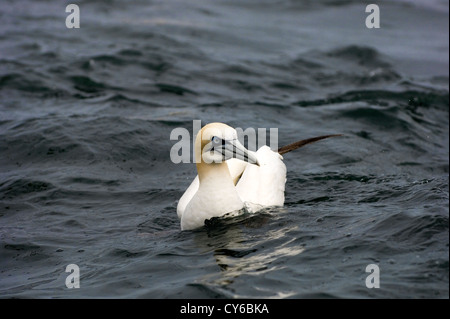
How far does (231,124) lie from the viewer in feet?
40.5

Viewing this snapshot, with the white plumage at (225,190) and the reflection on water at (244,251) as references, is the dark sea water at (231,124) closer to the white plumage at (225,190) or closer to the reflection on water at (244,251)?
the reflection on water at (244,251)

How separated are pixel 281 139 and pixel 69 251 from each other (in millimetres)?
4833

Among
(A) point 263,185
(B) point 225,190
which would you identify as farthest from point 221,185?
(A) point 263,185

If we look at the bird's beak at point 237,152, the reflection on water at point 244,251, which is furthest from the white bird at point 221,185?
the reflection on water at point 244,251

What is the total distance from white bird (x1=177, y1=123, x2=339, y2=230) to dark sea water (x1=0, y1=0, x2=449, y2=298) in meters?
0.21

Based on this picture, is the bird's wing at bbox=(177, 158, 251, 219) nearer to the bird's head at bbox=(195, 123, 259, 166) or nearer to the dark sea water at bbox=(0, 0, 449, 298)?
the dark sea water at bbox=(0, 0, 449, 298)

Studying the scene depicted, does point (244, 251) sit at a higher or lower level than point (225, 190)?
lower

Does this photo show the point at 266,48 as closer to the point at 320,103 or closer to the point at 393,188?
the point at 320,103

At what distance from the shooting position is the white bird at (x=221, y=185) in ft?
25.0

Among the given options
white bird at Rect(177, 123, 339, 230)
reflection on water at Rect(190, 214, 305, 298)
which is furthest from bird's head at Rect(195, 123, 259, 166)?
reflection on water at Rect(190, 214, 305, 298)

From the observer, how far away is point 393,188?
29.2 feet

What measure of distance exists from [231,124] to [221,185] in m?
4.58

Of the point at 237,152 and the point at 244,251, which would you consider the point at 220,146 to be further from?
the point at 244,251

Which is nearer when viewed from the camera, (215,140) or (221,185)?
(215,140)
